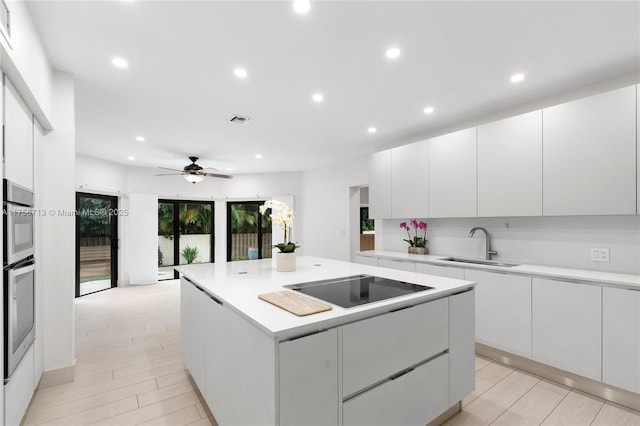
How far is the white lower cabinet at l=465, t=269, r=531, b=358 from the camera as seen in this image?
2.65 m

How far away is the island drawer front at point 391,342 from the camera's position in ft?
4.65

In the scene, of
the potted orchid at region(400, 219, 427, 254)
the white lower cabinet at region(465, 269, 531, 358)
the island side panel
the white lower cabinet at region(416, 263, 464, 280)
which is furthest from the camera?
the potted orchid at region(400, 219, 427, 254)

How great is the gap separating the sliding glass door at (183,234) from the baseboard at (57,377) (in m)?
4.72

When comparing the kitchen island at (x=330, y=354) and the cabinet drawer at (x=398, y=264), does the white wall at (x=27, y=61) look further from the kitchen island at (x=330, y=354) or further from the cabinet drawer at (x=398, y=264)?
the cabinet drawer at (x=398, y=264)

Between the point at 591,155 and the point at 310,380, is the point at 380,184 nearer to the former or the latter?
the point at 591,155

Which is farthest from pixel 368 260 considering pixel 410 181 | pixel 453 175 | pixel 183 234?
pixel 183 234

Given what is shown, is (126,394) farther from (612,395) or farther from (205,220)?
(205,220)

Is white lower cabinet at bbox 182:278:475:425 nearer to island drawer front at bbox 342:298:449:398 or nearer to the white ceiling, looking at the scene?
island drawer front at bbox 342:298:449:398

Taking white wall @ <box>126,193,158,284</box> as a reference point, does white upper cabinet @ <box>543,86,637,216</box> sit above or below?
above

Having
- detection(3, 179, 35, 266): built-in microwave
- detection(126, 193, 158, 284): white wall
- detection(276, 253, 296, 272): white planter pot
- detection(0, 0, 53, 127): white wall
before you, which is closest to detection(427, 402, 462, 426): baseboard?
detection(276, 253, 296, 272): white planter pot

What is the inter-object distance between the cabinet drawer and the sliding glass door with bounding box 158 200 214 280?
5119 mm

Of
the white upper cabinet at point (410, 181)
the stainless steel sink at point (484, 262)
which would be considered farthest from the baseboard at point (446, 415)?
the white upper cabinet at point (410, 181)

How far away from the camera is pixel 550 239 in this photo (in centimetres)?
294

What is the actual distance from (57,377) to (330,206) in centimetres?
460
